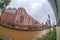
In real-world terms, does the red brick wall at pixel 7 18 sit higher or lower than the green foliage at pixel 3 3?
lower

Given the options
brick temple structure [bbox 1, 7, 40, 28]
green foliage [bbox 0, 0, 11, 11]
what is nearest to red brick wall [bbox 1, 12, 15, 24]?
brick temple structure [bbox 1, 7, 40, 28]

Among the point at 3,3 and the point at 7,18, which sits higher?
the point at 3,3

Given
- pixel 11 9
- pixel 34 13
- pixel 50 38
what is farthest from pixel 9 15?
pixel 50 38

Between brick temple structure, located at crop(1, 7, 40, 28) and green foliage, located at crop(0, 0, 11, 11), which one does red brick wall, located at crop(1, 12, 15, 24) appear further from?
green foliage, located at crop(0, 0, 11, 11)

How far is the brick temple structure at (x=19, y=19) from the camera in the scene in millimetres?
5281

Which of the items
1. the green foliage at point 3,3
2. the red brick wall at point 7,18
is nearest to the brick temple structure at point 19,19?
the red brick wall at point 7,18

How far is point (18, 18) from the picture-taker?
529cm

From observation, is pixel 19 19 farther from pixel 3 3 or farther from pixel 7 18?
pixel 3 3

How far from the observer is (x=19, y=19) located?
5277 millimetres

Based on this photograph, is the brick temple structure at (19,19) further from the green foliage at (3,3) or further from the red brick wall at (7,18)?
the green foliage at (3,3)

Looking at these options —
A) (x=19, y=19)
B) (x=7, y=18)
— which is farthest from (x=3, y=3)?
(x=19, y=19)

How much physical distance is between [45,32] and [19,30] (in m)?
0.45

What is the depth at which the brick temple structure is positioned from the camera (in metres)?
5.28

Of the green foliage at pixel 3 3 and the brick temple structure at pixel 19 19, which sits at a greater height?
the green foliage at pixel 3 3
